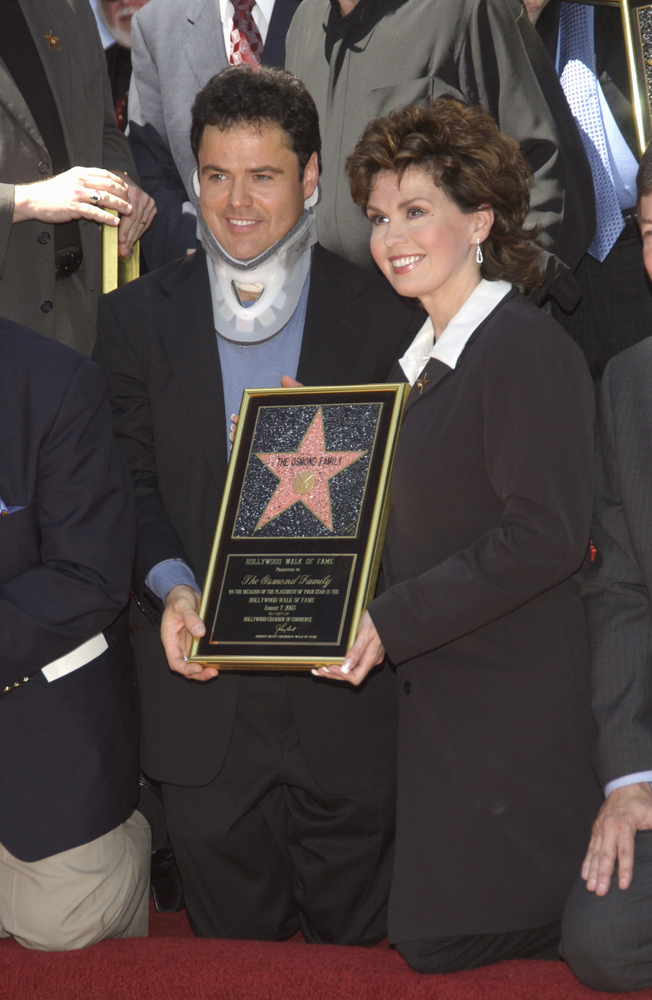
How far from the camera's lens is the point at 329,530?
2.47 m

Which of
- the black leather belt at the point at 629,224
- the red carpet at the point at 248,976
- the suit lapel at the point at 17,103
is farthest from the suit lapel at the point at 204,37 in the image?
the red carpet at the point at 248,976

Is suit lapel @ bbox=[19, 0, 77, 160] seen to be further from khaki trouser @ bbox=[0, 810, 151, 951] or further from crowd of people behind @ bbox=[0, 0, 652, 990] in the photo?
khaki trouser @ bbox=[0, 810, 151, 951]

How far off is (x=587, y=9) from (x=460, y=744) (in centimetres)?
221

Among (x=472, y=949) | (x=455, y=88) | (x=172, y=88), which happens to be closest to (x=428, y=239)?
(x=455, y=88)

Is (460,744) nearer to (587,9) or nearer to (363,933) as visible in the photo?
(363,933)

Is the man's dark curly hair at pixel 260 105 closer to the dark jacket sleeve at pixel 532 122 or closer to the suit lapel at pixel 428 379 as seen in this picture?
the dark jacket sleeve at pixel 532 122

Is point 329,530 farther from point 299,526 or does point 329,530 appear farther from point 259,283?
point 259,283

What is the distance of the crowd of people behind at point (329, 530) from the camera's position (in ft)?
7.87

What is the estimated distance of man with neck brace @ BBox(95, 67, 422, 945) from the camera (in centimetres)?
275

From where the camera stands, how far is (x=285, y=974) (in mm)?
2516

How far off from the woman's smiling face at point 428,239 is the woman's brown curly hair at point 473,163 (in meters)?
0.02

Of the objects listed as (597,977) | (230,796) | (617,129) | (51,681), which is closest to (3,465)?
(51,681)

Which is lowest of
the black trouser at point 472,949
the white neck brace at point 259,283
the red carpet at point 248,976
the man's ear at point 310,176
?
the red carpet at point 248,976

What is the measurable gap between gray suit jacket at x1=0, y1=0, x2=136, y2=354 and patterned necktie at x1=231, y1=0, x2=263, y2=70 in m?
0.42
